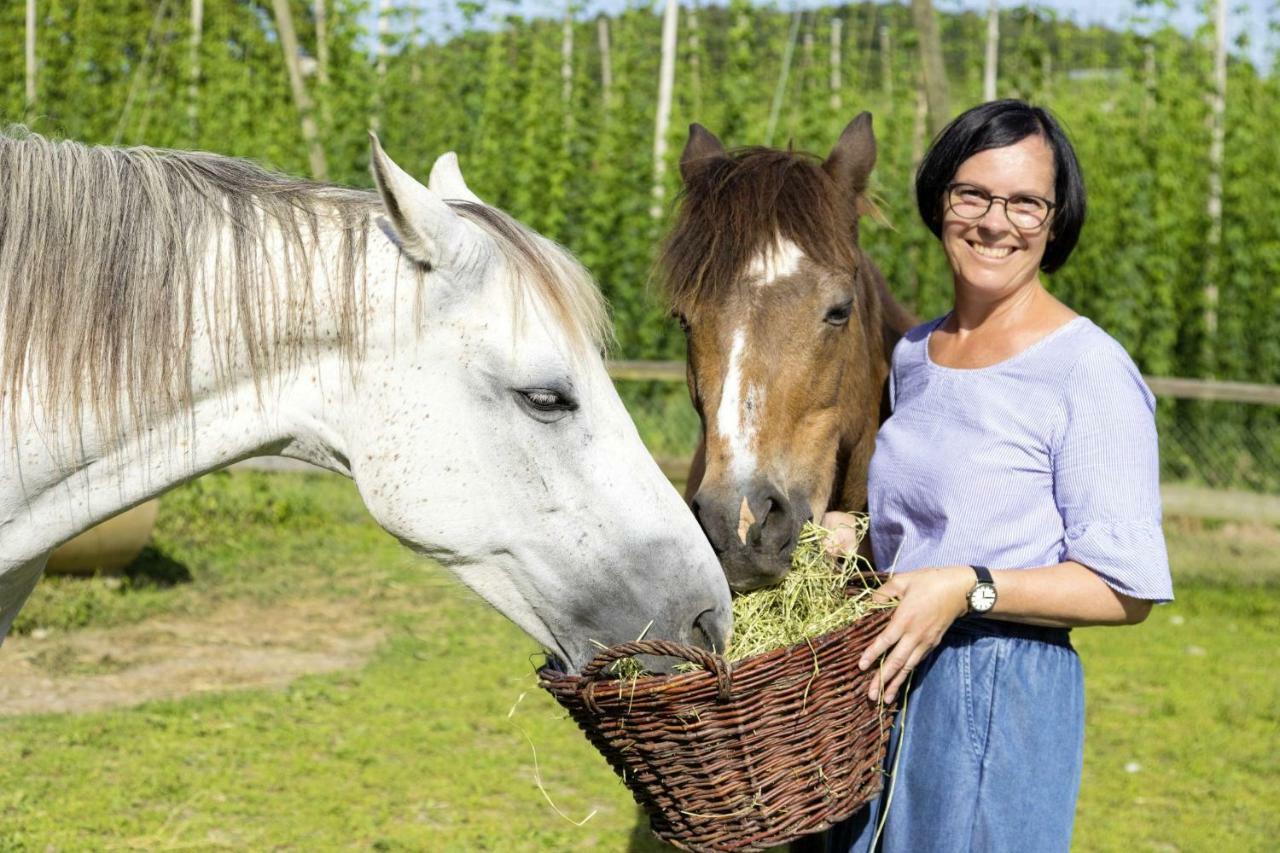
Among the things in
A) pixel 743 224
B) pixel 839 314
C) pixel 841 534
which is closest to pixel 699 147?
pixel 743 224

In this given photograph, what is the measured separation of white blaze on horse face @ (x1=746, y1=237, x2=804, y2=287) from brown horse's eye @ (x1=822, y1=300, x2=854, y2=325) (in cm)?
14

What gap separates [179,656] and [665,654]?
15.0ft

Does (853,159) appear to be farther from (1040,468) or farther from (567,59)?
(567,59)

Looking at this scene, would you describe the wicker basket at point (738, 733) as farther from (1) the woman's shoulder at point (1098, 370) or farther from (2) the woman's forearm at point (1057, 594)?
(1) the woman's shoulder at point (1098, 370)

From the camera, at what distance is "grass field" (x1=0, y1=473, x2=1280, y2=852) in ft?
13.9

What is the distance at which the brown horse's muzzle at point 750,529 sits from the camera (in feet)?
8.22

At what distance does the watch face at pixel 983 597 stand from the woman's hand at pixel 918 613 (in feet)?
0.05

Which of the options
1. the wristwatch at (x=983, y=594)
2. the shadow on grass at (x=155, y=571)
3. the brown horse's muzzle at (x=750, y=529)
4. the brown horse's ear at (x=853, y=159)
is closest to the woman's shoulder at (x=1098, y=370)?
the wristwatch at (x=983, y=594)

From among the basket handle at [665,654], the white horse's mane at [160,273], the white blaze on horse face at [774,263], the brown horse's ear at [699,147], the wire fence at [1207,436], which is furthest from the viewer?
the wire fence at [1207,436]

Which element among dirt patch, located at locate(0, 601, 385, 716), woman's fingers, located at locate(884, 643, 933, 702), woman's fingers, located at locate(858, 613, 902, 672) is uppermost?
woman's fingers, located at locate(858, 613, 902, 672)

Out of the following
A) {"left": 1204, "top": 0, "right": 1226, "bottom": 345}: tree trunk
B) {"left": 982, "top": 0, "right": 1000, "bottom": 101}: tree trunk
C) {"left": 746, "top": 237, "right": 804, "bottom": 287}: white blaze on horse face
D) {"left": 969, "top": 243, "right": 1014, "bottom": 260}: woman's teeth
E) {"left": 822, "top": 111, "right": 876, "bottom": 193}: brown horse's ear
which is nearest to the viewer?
{"left": 969, "top": 243, "right": 1014, "bottom": 260}: woman's teeth

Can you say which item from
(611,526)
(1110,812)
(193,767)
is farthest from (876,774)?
(193,767)

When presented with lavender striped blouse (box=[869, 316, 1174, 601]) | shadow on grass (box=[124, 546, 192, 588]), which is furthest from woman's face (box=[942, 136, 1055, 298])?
shadow on grass (box=[124, 546, 192, 588])

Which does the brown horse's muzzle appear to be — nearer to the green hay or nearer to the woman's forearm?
the green hay
